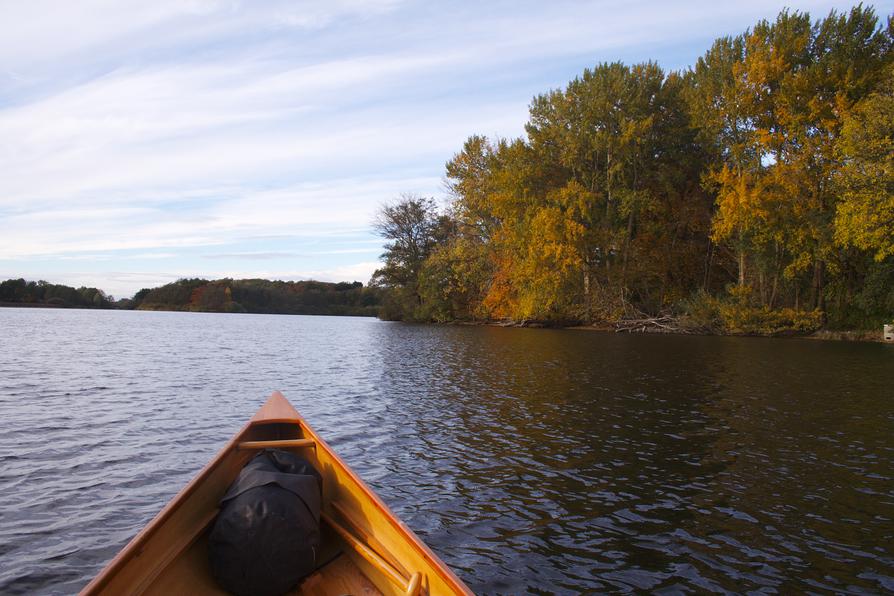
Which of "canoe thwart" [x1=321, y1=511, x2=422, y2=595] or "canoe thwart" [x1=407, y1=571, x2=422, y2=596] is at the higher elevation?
"canoe thwart" [x1=407, y1=571, x2=422, y2=596]

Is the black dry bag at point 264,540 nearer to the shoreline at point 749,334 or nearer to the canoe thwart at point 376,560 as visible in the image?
the canoe thwart at point 376,560

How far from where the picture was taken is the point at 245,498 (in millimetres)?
4703

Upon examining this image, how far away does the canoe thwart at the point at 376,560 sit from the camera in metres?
3.76

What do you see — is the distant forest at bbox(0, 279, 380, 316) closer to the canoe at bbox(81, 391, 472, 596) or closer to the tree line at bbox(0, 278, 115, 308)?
the tree line at bbox(0, 278, 115, 308)

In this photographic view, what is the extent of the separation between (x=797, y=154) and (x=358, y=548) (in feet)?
124

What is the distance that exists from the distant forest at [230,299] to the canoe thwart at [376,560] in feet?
301

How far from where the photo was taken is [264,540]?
4480mm

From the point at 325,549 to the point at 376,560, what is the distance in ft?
2.87

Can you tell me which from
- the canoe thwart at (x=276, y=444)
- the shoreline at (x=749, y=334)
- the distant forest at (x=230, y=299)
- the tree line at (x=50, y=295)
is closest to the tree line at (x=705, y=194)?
the shoreline at (x=749, y=334)

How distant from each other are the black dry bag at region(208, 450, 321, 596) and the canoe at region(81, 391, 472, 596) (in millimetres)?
186

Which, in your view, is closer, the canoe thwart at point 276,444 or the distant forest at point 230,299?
the canoe thwart at point 276,444

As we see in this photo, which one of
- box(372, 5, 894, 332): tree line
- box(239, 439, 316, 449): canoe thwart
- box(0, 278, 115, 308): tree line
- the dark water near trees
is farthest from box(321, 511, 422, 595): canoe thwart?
box(0, 278, 115, 308): tree line

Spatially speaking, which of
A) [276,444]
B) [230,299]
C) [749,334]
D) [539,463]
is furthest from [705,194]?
[230,299]

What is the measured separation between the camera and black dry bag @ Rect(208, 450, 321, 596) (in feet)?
14.5
